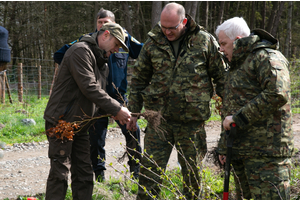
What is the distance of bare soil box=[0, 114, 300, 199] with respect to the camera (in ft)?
14.3

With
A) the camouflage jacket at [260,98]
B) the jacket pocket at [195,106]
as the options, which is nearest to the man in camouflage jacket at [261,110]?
the camouflage jacket at [260,98]

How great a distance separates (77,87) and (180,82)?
1.06 metres

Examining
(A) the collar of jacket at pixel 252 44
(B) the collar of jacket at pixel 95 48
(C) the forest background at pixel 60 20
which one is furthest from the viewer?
(C) the forest background at pixel 60 20

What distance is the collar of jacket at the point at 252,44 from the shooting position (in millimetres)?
2475

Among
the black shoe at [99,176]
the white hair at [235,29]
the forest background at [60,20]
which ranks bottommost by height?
the black shoe at [99,176]

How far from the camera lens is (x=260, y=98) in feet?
7.77

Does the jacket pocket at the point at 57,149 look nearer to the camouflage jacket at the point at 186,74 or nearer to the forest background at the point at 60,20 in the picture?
the camouflage jacket at the point at 186,74

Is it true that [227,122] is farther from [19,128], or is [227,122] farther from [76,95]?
[19,128]

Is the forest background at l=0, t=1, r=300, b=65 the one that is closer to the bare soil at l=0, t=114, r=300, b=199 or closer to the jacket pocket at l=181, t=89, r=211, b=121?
the bare soil at l=0, t=114, r=300, b=199

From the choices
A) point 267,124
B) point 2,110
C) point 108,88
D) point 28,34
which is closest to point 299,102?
point 108,88

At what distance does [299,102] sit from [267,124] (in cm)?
970

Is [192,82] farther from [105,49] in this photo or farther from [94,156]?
[94,156]

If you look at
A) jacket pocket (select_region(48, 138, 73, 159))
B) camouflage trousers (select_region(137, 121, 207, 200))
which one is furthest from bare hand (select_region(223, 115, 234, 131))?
jacket pocket (select_region(48, 138, 73, 159))

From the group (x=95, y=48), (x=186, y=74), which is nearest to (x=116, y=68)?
(x=95, y=48)
